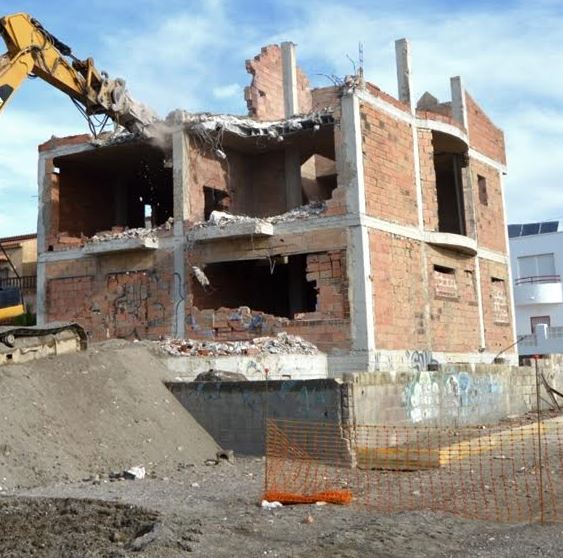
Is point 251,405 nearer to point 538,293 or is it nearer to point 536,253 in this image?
point 538,293

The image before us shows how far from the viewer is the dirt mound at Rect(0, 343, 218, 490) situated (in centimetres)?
1071

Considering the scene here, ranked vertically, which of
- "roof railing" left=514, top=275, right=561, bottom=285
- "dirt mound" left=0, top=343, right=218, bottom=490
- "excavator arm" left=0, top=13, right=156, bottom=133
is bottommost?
"dirt mound" left=0, top=343, right=218, bottom=490

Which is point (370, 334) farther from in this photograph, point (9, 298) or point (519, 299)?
point (519, 299)

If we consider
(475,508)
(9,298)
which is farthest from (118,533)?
(9,298)

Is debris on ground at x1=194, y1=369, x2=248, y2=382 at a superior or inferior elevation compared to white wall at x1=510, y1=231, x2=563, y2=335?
inferior

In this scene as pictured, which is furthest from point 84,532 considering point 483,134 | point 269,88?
point 483,134

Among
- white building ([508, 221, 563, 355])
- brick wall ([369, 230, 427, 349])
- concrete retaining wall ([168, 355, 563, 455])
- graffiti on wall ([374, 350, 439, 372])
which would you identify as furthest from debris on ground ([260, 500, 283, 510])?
white building ([508, 221, 563, 355])

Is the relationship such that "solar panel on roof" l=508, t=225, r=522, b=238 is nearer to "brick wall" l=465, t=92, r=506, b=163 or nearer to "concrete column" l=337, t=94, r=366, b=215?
"brick wall" l=465, t=92, r=506, b=163

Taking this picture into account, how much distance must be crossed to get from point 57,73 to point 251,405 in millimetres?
8847

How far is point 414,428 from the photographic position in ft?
48.9

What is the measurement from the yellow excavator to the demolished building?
314 cm

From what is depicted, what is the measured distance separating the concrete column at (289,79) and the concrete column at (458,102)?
16.9 feet

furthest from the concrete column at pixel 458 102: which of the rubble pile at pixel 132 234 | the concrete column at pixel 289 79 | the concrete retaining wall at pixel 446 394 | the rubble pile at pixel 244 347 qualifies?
the rubble pile at pixel 244 347

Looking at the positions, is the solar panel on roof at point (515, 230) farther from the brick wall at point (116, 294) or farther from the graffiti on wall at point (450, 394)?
the brick wall at point (116, 294)
